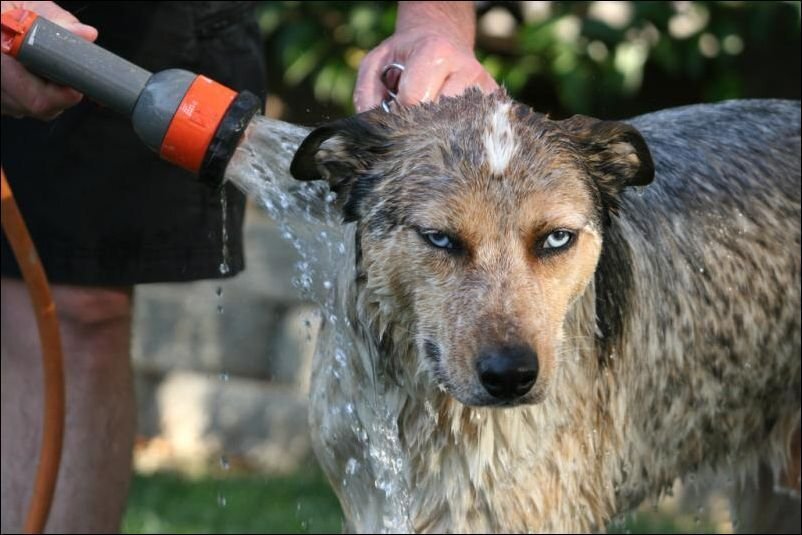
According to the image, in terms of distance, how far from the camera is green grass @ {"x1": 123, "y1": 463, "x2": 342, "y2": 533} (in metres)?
5.34

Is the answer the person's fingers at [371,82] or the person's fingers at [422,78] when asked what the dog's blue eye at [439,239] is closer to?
the person's fingers at [422,78]

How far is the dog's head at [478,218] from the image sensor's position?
2.82 m

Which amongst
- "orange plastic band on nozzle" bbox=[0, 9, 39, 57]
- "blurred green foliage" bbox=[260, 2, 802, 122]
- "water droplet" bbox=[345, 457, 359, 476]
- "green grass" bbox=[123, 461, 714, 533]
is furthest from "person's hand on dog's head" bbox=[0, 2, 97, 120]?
"blurred green foliage" bbox=[260, 2, 802, 122]

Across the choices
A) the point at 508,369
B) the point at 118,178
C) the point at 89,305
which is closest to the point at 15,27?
the point at 118,178

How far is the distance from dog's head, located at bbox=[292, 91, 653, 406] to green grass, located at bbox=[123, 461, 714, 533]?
2226 millimetres

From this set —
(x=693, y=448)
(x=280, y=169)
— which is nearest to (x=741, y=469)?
(x=693, y=448)

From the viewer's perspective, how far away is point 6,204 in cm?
338

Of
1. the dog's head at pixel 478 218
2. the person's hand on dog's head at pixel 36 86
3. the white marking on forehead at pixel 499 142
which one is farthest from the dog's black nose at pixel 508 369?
the person's hand on dog's head at pixel 36 86

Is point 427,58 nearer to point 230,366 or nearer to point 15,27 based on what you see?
point 15,27

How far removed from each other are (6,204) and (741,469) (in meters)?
2.15

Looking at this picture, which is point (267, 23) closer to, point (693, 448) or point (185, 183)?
point (185, 183)

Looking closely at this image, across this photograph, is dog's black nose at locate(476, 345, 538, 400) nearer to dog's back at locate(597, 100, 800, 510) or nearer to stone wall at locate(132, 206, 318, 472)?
dog's back at locate(597, 100, 800, 510)

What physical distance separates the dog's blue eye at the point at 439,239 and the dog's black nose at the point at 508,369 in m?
0.25

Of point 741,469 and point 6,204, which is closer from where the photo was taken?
point 6,204
